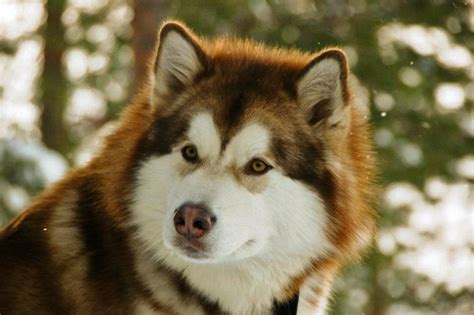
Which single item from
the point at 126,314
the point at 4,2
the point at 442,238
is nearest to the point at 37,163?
the point at 4,2

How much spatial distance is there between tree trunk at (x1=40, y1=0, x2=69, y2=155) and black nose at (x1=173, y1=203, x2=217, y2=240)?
595 centimetres

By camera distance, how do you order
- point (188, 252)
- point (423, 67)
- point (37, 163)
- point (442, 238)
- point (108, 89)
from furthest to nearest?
point (108, 89) → point (442, 238) → point (423, 67) → point (37, 163) → point (188, 252)

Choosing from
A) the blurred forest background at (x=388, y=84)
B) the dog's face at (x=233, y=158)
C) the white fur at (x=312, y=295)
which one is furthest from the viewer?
the blurred forest background at (x=388, y=84)

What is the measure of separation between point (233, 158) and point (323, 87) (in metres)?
0.64

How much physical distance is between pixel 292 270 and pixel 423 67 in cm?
574

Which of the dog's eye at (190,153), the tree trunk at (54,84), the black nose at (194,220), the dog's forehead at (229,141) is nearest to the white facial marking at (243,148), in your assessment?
the dog's forehead at (229,141)

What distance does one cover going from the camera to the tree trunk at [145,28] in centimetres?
975

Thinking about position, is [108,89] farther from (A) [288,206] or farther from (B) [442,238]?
(A) [288,206]

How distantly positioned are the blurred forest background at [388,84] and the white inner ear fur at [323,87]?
4.57 meters

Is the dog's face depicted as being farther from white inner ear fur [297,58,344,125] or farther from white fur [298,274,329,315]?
white fur [298,274,329,315]

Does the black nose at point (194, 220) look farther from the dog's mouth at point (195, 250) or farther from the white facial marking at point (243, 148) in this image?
the white facial marking at point (243, 148)

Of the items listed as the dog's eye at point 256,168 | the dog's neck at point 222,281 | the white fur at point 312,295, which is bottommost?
the white fur at point 312,295

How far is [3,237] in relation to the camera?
178 inches

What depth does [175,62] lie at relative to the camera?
4.65 metres
